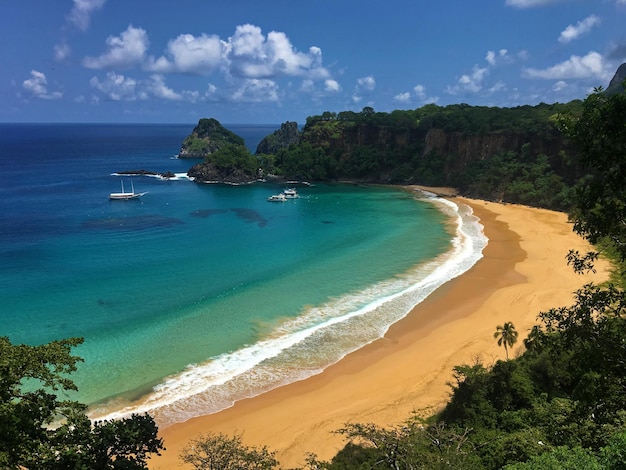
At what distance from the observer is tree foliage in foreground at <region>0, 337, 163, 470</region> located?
820cm

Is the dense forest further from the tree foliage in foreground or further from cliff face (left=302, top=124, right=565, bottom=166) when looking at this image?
cliff face (left=302, top=124, right=565, bottom=166)

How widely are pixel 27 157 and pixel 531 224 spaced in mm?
147517

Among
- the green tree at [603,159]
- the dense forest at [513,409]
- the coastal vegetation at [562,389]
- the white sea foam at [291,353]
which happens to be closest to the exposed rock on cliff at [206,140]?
the white sea foam at [291,353]

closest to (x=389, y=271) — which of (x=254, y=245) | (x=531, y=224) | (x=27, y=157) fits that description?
(x=254, y=245)

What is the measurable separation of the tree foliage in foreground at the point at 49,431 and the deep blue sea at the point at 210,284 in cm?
1021

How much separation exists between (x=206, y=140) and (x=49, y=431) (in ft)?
472

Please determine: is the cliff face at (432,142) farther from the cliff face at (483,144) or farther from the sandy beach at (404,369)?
the sandy beach at (404,369)

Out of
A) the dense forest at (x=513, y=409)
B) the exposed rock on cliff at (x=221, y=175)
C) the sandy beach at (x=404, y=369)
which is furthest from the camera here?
the exposed rock on cliff at (x=221, y=175)

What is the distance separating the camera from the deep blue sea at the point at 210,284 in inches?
A: 877

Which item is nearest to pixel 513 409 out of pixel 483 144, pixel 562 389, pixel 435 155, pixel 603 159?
pixel 562 389

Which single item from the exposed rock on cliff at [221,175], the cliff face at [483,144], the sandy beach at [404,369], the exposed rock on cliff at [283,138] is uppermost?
the exposed rock on cliff at [283,138]

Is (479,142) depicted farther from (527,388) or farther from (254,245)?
(527,388)

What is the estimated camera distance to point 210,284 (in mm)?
33469

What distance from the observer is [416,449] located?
1181 cm
